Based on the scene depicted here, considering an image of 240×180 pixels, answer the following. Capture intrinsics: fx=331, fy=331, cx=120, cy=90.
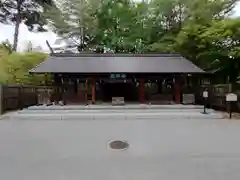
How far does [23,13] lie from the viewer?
3397cm

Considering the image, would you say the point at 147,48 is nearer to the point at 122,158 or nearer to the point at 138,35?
the point at 138,35

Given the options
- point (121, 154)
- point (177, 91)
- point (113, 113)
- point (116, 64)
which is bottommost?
point (121, 154)

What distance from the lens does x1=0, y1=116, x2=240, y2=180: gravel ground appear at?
5520 mm

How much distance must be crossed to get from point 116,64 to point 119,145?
13.8m

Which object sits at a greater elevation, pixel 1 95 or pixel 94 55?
pixel 94 55

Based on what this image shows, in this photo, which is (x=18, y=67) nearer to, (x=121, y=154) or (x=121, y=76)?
(x=121, y=76)

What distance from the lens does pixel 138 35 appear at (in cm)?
2816

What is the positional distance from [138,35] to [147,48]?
62.6 inches

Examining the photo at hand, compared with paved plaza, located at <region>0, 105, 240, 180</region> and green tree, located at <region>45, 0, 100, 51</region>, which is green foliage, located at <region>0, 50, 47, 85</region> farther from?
paved plaza, located at <region>0, 105, 240, 180</region>

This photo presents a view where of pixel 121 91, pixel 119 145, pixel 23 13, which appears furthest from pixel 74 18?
pixel 119 145

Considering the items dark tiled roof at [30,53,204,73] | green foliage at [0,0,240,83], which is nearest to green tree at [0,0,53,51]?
green foliage at [0,0,240,83]

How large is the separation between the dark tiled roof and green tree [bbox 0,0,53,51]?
1173cm

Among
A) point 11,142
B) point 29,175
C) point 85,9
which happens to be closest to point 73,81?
point 85,9

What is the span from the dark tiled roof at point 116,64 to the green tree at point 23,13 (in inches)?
462
